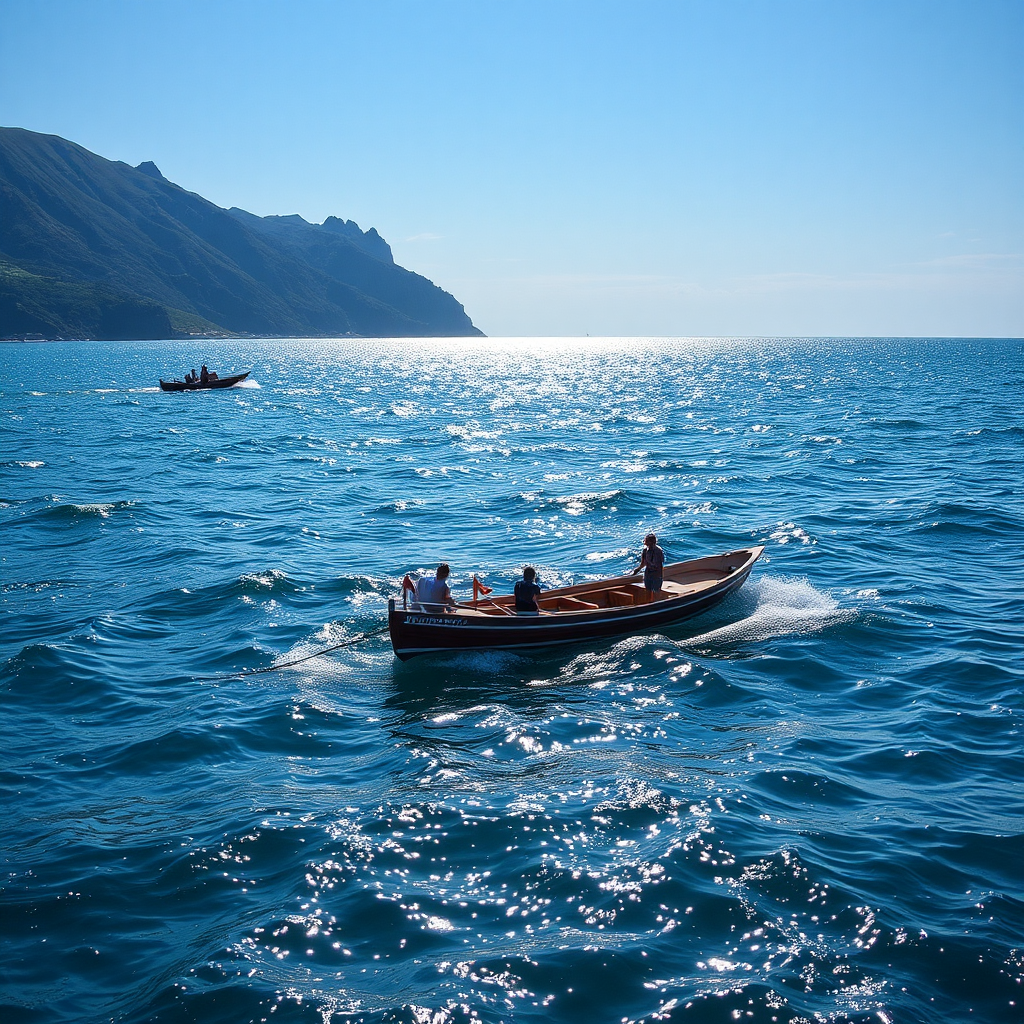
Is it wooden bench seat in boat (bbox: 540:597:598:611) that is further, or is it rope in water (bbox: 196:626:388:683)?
wooden bench seat in boat (bbox: 540:597:598:611)

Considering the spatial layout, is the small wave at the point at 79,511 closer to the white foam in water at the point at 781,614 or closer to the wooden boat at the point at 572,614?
the wooden boat at the point at 572,614

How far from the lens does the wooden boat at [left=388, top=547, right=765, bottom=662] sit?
54.1 ft

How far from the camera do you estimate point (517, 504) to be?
108 ft

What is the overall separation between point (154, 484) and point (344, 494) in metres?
8.67

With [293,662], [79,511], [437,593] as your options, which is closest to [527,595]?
Result: [437,593]

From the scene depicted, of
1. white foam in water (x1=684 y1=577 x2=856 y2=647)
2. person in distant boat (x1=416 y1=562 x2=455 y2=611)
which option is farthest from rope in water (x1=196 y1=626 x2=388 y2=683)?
white foam in water (x1=684 y1=577 x2=856 y2=647)

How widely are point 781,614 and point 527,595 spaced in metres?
6.87

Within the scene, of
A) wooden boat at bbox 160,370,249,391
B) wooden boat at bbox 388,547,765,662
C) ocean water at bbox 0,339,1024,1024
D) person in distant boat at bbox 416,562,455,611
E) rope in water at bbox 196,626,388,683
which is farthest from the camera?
wooden boat at bbox 160,370,249,391

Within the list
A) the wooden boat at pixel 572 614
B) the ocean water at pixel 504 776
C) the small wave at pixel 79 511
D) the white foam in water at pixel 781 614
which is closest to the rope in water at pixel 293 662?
the ocean water at pixel 504 776

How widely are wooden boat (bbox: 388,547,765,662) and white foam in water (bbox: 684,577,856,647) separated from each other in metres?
0.78

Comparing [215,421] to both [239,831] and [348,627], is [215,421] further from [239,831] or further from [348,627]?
[239,831]

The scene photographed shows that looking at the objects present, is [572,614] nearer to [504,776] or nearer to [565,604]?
[565,604]

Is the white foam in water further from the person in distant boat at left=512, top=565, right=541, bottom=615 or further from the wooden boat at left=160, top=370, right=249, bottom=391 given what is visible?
the wooden boat at left=160, top=370, right=249, bottom=391

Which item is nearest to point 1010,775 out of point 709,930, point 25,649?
point 709,930
